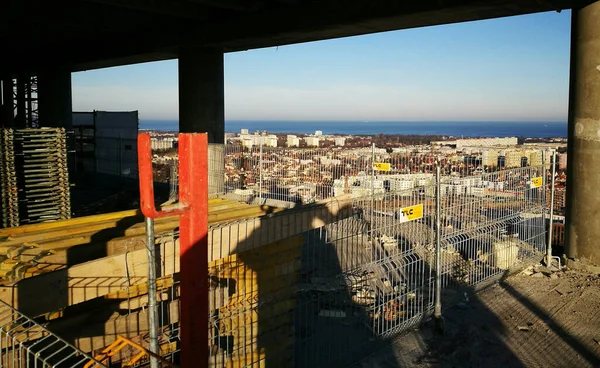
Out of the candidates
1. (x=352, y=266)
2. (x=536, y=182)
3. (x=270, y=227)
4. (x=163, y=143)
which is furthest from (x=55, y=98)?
(x=270, y=227)

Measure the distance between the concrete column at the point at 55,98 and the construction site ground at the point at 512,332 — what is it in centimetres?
2288

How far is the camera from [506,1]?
1186cm

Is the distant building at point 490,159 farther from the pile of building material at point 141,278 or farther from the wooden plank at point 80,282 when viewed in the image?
the wooden plank at point 80,282

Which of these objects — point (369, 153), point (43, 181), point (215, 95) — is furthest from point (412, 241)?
point (215, 95)

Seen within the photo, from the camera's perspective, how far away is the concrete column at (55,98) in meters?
26.1

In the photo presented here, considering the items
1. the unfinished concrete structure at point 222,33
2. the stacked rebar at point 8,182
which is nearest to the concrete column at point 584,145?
the unfinished concrete structure at point 222,33

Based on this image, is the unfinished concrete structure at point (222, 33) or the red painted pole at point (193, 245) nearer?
the red painted pole at point (193, 245)

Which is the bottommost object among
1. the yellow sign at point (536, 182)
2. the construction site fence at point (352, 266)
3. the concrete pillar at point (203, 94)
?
the construction site fence at point (352, 266)

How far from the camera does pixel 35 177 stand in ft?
36.7

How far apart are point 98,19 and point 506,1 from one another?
37.5ft

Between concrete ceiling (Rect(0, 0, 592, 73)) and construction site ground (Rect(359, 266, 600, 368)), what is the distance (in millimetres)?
5753

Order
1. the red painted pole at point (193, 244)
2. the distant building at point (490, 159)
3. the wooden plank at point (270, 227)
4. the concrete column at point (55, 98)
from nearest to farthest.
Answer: the red painted pole at point (193, 244) < the wooden plank at point (270, 227) < the distant building at point (490, 159) < the concrete column at point (55, 98)

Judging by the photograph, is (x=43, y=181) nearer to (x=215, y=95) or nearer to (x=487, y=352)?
(x=215, y=95)

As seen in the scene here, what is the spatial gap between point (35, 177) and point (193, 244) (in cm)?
919
